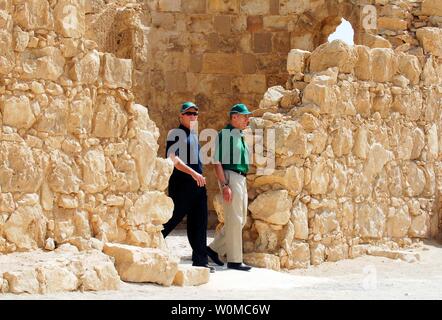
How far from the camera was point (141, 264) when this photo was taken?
7598 millimetres

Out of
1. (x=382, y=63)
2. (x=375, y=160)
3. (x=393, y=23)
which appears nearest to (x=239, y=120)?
(x=375, y=160)

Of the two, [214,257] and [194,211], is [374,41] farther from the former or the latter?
[194,211]

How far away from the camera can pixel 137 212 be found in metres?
8.11

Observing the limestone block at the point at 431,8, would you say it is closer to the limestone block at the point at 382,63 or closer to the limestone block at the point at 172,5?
the limestone block at the point at 382,63

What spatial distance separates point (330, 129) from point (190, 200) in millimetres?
2569

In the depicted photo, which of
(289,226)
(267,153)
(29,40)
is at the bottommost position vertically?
(289,226)

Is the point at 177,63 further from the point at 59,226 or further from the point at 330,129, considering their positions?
the point at 59,226

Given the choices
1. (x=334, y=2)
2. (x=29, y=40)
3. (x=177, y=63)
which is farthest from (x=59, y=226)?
(x=334, y=2)

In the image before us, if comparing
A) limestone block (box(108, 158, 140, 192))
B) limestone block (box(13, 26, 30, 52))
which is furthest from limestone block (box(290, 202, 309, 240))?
limestone block (box(13, 26, 30, 52))

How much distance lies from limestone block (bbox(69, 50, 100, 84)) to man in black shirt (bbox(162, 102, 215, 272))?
1165 millimetres

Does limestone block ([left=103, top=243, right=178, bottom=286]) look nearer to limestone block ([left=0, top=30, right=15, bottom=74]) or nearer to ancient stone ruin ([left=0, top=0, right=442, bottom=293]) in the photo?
ancient stone ruin ([left=0, top=0, right=442, bottom=293])

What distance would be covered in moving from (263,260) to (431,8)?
17.2ft

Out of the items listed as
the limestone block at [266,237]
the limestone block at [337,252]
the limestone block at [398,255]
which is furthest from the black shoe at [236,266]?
the limestone block at [398,255]

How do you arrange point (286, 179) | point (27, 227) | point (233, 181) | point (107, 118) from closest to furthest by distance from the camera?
1. point (27, 227)
2. point (107, 118)
3. point (233, 181)
4. point (286, 179)
